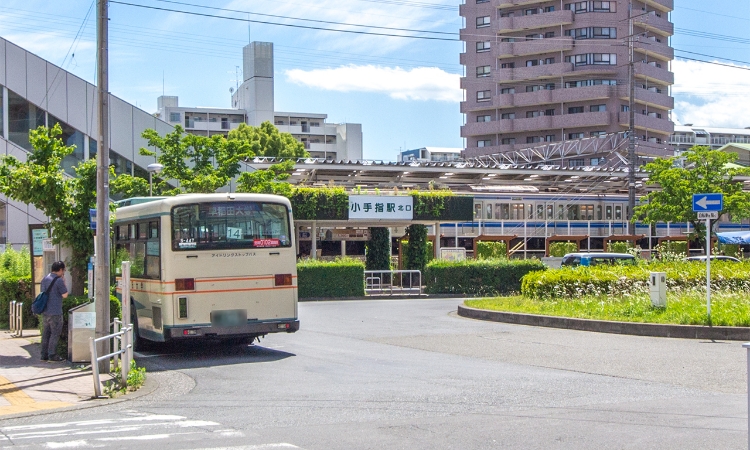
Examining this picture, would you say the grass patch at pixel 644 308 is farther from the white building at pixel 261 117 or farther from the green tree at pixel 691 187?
the white building at pixel 261 117

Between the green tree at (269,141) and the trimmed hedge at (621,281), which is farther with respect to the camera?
the green tree at (269,141)

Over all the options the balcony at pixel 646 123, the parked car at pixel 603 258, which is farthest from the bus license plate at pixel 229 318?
the balcony at pixel 646 123

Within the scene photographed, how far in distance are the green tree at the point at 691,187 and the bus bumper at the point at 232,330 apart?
32465mm

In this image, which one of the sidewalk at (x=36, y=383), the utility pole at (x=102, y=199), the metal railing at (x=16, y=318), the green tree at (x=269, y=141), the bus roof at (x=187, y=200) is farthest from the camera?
the green tree at (x=269, y=141)

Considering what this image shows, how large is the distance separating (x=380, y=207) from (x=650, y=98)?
54.2 metres

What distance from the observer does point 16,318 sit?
18562 mm

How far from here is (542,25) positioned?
262ft

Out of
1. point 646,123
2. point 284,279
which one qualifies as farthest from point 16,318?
point 646,123

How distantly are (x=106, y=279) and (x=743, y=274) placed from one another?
16.9 m

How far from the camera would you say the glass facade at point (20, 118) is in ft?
107

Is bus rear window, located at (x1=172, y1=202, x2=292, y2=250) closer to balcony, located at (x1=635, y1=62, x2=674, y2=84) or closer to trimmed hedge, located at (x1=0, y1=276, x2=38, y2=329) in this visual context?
trimmed hedge, located at (x1=0, y1=276, x2=38, y2=329)

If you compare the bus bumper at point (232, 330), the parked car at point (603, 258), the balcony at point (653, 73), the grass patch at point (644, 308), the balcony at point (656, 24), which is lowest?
the grass patch at point (644, 308)

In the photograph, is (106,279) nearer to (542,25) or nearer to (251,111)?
(542,25)

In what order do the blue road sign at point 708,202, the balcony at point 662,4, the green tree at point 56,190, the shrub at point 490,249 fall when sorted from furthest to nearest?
the balcony at point 662,4 < the shrub at point 490,249 < the blue road sign at point 708,202 < the green tree at point 56,190
